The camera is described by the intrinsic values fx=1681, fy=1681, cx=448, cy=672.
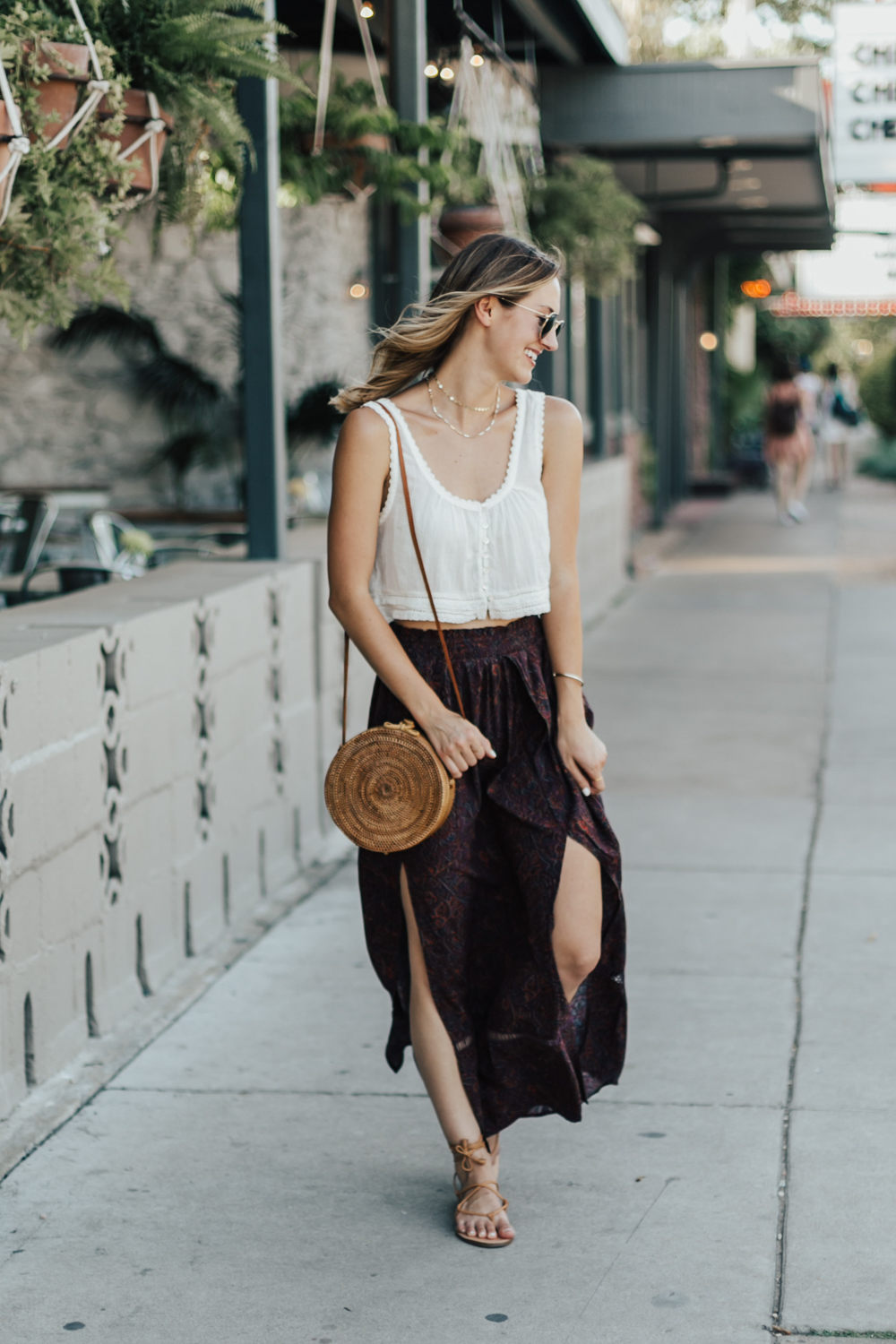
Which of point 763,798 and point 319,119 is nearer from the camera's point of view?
point 319,119

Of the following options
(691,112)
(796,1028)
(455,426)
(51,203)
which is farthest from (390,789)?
(691,112)

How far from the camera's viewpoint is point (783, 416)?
18375mm

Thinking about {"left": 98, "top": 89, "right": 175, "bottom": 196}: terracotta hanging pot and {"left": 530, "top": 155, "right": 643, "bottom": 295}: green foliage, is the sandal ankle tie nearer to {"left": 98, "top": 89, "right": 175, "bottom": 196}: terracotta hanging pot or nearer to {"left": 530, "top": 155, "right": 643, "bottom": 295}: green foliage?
{"left": 98, "top": 89, "right": 175, "bottom": 196}: terracotta hanging pot

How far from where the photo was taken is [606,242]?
10.3 metres

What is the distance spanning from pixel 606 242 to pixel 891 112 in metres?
1.97

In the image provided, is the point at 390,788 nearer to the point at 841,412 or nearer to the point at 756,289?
the point at 841,412

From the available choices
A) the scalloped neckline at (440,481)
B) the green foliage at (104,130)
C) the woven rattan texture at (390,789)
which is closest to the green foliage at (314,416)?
the green foliage at (104,130)

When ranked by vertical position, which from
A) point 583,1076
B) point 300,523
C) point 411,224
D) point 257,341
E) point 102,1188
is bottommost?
point 102,1188

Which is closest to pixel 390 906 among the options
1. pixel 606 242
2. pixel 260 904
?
pixel 260 904

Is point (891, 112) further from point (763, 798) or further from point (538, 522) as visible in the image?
point (538, 522)

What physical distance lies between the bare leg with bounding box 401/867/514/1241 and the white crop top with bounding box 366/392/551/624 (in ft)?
1.66

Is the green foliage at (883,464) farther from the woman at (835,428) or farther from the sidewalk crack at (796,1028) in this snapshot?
the sidewalk crack at (796,1028)

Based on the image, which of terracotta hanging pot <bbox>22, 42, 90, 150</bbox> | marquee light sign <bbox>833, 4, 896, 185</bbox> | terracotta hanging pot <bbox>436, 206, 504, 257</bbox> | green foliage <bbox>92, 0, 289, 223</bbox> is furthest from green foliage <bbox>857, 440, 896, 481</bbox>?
terracotta hanging pot <bbox>22, 42, 90, 150</bbox>

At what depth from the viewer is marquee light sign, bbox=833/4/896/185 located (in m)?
10.2
